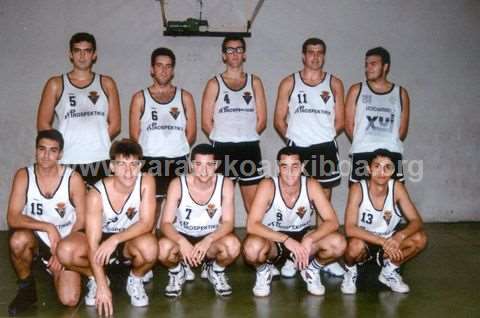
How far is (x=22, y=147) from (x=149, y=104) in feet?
7.27

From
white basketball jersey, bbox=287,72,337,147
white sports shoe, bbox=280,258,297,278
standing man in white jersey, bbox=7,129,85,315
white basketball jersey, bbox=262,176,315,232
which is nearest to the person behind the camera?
standing man in white jersey, bbox=7,129,85,315

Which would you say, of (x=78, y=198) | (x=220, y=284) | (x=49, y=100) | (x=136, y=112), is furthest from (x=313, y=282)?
(x=49, y=100)

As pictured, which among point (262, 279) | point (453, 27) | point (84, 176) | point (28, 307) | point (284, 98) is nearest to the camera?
point (28, 307)

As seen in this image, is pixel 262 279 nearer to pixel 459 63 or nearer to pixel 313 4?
pixel 313 4

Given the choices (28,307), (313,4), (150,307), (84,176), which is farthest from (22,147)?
(313,4)

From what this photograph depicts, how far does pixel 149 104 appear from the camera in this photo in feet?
14.5

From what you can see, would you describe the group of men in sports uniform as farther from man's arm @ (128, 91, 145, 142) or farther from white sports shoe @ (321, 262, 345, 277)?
white sports shoe @ (321, 262, 345, 277)

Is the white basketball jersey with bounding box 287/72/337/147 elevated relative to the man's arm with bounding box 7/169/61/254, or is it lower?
elevated

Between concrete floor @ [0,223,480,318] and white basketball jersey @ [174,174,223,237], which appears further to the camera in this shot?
white basketball jersey @ [174,174,223,237]

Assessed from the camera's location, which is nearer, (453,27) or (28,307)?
(28,307)

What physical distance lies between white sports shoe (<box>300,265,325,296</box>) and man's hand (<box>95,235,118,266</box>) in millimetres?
1396

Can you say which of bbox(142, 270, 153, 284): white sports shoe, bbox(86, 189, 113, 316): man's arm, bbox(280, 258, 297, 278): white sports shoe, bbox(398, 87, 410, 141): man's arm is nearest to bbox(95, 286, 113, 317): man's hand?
bbox(86, 189, 113, 316): man's arm

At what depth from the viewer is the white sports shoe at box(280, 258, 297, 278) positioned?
4293 mm

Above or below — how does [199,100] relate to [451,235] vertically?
above
